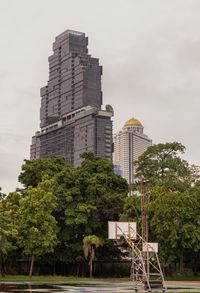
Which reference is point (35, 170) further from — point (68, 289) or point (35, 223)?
point (68, 289)

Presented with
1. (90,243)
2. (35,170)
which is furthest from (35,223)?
(35,170)

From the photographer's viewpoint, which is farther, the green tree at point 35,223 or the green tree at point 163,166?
the green tree at point 163,166

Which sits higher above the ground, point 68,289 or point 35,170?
point 35,170

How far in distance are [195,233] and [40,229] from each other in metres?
13.1

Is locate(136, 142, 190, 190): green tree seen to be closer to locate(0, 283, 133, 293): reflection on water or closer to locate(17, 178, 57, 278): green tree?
locate(17, 178, 57, 278): green tree

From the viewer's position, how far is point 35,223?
145 ft

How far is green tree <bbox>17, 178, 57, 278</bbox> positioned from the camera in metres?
43.9

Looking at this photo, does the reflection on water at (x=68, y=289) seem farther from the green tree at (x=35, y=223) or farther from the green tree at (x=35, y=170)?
the green tree at (x=35, y=170)

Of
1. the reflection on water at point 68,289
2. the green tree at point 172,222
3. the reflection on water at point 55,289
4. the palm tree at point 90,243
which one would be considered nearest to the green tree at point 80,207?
the palm tree at point 90,243

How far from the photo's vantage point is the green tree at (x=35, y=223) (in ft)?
144

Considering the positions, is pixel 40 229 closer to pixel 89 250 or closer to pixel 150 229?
pixel 89 250

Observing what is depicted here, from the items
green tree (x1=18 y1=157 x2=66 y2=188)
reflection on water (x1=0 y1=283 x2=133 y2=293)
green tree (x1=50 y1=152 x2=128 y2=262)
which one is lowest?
reflection on water (x1=0 y1=283 x2=133 y2=293)

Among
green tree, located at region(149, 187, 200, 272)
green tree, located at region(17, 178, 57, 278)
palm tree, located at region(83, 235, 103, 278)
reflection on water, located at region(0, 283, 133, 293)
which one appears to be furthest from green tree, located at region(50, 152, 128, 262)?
reflection on water, located at region(0, 283, 133, 293)

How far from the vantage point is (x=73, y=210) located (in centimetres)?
5031
